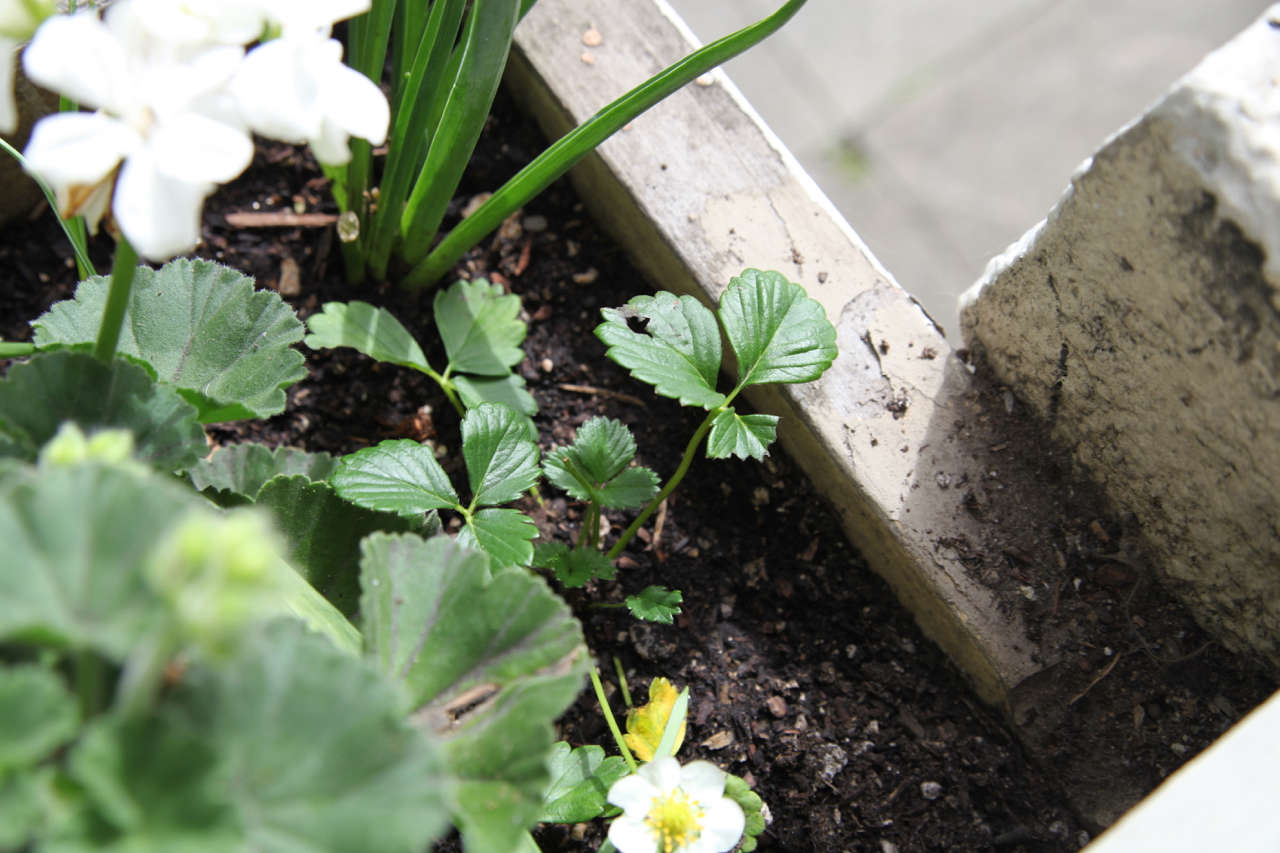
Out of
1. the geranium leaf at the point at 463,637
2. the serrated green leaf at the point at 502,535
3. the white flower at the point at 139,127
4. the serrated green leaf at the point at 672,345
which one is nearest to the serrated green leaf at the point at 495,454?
the serrated green leaf at the point at 502,535

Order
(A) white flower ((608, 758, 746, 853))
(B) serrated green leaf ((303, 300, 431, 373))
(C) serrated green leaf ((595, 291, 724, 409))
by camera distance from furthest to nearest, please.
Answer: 1. (B) serrated green leaf ((303, 300, 431, 373))
2. (C) serrated green leaf ((595, 291, 724, 409))
3. (A) white flower ((608, 758, 746, 853))

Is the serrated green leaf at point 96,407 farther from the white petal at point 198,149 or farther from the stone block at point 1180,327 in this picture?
the stone block at point 1180,327

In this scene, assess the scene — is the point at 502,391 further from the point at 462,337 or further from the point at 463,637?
the point at 463,637

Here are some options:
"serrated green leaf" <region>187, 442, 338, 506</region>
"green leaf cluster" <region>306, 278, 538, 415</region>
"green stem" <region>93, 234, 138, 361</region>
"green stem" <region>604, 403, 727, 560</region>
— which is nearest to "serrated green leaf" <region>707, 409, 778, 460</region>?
"green stem" <region>604, 403, 727, 560</region>

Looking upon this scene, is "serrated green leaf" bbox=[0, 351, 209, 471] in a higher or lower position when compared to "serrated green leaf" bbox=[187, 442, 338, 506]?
higher

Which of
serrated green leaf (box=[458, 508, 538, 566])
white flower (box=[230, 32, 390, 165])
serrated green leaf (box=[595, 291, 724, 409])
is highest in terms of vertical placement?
white flower (box=[230, 32, 390, 165])

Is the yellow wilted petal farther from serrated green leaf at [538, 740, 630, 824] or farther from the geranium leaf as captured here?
the geranium leaf

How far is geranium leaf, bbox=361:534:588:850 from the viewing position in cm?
65

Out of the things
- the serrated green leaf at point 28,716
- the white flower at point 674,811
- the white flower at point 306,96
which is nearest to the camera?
the serrated green leaf at point 28,716

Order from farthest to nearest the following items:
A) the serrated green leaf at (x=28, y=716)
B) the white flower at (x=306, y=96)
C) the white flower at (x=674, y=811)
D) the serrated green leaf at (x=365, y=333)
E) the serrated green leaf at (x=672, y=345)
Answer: the serrated green leaf at (x=365, y=333) < the serrated green leaf at (x=672, y=345) < the white flower at (x=674, y=811) < the white flower at (x=306, y=96) < the serrated green leaf at (x=28, y=716)

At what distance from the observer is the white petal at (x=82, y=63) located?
52 cm

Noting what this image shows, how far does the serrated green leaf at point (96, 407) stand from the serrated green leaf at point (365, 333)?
349 millimetres

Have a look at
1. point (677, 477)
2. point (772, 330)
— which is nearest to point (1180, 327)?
point (772, 330)

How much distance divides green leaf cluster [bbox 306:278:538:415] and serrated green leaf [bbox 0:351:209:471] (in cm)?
36
